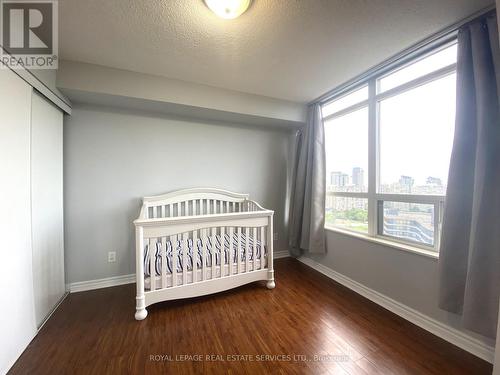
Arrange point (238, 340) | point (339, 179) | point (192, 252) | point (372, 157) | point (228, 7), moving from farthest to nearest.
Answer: point (339, 179) < point (372, 157) < point (192, 252) < point (238, 340) < point (228, 7)

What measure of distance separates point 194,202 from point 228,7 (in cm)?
192

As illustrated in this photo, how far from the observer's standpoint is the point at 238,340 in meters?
1.39

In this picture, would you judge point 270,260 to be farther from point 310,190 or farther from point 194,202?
point 194,202

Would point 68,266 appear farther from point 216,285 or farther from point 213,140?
point 213,140

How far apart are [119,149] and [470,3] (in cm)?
310

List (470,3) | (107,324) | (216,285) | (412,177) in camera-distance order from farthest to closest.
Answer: (216,285), (412,177), (107,324), (470,3)

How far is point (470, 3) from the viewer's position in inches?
47.5

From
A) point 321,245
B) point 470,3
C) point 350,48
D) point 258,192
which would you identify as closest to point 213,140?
point 258,192

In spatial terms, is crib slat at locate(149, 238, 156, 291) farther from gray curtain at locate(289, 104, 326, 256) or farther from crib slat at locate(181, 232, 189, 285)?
gray curtain at locate(289, 104, 326, 256)

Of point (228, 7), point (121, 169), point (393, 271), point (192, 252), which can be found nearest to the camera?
point (228, 7)

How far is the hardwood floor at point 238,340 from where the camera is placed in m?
1.20

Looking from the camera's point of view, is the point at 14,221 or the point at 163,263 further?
the point at 163,263

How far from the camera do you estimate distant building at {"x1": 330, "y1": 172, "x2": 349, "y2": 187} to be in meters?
2.38

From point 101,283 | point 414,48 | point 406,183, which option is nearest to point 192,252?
point 101,283
